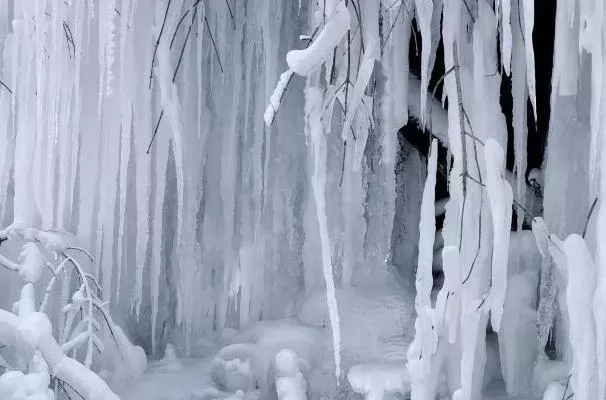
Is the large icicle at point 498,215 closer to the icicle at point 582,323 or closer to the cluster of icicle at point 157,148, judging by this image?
the icicle at point 582,323

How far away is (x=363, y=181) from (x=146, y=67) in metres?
0.94

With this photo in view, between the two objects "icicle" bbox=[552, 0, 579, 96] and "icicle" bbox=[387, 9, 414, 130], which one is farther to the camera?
"icicle" bbox=[387, 9, 414, 130]

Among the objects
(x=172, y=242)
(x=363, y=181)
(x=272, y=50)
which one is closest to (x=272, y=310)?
(x=172, y=242)

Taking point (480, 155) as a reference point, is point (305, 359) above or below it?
below

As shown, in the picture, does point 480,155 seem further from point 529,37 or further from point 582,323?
point 582,323

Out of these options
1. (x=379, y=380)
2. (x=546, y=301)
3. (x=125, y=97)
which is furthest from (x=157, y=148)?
(x=546, y=301)

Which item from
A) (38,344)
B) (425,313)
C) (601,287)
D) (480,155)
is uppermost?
(480,155)

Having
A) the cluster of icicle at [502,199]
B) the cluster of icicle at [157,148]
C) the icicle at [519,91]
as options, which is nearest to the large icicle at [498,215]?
the cluster of icicle at [502,199]

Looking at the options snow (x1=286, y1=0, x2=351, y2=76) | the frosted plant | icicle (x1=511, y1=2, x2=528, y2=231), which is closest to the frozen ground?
the frosted plant

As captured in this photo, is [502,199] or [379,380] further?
[379,380]

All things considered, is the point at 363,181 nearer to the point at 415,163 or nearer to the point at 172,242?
the point at 415,163

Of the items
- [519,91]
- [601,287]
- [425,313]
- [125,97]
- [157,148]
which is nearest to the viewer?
[601,287]

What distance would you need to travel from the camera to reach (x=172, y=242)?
3.47 m

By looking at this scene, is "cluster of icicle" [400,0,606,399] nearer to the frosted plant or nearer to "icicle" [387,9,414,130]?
"icicle" [387,9,414,130]
